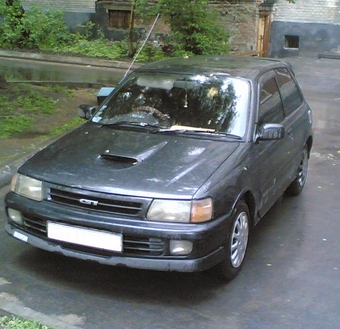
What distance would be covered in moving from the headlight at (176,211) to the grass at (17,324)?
102cm

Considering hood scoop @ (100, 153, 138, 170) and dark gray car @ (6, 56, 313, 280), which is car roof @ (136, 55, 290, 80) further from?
hood scoop @ (100, 153, 138, 170)

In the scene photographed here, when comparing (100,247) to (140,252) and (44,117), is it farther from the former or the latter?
(44,117)

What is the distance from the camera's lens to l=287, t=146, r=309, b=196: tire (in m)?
6.56

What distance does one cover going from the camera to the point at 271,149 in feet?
17.3

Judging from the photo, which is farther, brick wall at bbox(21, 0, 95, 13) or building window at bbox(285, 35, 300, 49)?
brick wall at bbox(21, 0, 95, 13)

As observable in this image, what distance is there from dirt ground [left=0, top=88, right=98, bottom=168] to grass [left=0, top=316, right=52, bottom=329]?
3.53 m

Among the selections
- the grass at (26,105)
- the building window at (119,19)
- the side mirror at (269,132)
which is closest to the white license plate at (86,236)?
the side mirror at (269,132)

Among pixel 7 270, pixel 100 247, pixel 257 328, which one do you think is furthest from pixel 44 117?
pixel 257 328

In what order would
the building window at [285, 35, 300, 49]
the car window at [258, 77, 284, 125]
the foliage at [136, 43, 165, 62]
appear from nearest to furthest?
1. the car window at [258, 77, 284, 125]
2. the foliage at [136, 43, 165, 62]
3. the building window at [285, 35, 300, 49]

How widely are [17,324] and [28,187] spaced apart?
44.6 inches

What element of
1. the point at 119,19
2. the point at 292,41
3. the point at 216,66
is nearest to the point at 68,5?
the point at 119,19

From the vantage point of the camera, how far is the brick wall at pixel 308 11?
69.2 ft

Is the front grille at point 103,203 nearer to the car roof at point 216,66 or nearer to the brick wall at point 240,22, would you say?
the car roof at point 216,66

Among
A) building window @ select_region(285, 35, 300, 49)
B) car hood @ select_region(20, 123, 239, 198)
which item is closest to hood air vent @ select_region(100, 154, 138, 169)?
car hood @ select_region(20, 123, 239, 198)
